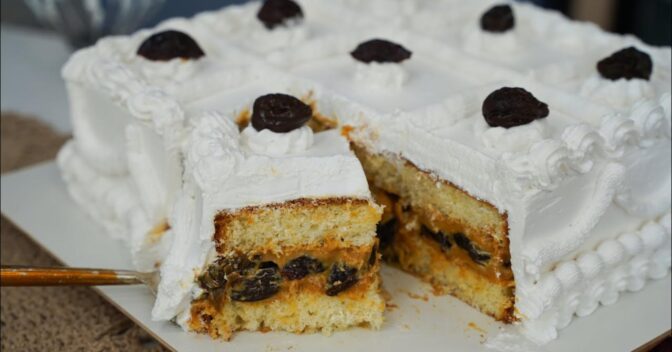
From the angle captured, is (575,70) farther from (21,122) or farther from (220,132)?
(21,122)

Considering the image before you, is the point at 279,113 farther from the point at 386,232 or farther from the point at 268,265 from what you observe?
the point at 386,232

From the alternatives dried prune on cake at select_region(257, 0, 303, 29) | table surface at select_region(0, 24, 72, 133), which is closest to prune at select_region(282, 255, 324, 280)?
dried prune on cake at select_region(257, 0, 303, 29)

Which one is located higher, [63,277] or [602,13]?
[63,277]

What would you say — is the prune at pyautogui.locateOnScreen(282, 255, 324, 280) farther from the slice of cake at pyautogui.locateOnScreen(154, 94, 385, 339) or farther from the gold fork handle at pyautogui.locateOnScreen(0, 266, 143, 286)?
the gold fork handle at pyautogui.locateOnScreen(0, 266, 143, 286)

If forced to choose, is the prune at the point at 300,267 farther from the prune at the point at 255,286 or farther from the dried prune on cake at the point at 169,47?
the dried prune on cake at the point at 169,47

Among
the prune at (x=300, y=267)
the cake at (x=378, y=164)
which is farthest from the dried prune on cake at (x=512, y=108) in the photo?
the prune at (x=300, y=267)

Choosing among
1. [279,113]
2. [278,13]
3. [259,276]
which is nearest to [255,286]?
[259,276]
